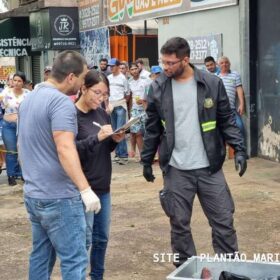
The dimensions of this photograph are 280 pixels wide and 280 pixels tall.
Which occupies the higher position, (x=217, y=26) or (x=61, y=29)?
(x=61, y=29)

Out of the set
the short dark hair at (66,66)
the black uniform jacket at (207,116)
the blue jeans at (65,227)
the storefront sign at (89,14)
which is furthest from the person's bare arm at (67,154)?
the storefront sign at (89,14)

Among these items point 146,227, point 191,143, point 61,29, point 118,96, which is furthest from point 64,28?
point 191,143

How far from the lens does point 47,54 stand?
20.9 m

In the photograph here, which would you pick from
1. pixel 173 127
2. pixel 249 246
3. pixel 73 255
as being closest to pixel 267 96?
pixel 249 246

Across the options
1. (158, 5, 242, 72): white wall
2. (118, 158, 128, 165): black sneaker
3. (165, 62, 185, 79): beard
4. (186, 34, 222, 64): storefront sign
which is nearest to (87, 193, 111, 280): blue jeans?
(165, 62, 185, 79): beard

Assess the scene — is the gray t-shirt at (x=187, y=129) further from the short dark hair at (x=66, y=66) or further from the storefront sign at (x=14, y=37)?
the storefront sign at (x=14, y=37)

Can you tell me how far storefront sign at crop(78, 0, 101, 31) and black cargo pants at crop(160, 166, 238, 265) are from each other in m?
12.8

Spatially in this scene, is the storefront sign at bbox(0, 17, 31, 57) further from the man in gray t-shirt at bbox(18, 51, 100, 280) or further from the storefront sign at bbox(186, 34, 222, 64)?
the man in gray t-shirt at bbox(18, 51, 100, 280)

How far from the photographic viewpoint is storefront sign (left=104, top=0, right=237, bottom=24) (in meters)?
11.8

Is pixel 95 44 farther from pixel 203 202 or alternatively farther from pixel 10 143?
pixel 203 202

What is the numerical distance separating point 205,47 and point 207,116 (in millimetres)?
7168

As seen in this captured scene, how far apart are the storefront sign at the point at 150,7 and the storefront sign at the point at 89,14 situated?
0.74 metres

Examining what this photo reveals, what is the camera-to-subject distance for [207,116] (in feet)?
16.4

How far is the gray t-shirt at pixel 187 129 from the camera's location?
198 inches
